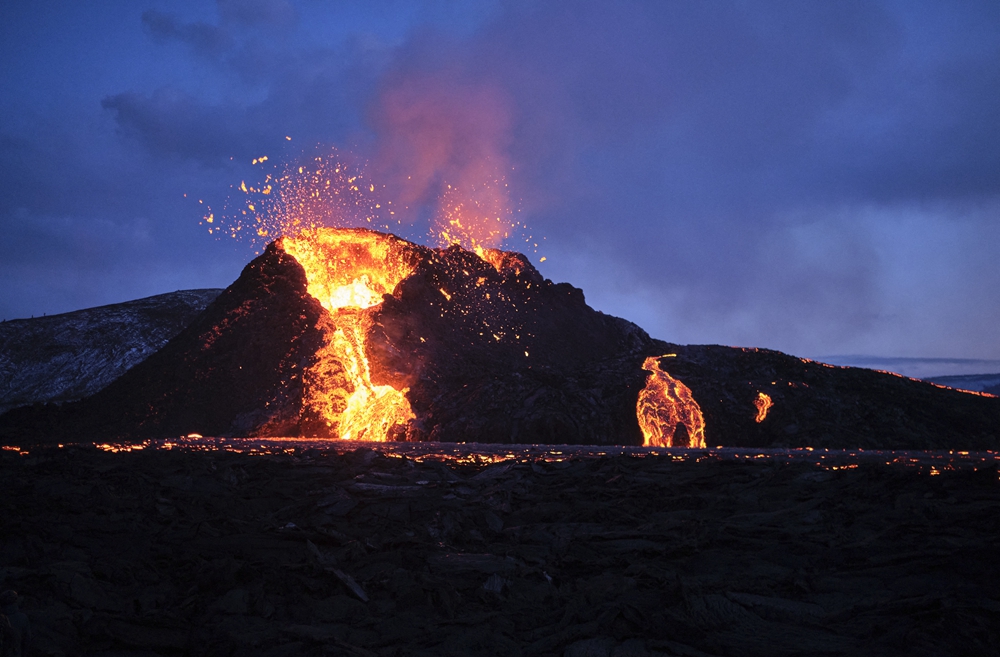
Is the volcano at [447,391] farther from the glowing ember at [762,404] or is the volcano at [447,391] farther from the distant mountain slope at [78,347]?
the distant mountain slope at [78,347]

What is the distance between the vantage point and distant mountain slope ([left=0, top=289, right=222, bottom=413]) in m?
51.0

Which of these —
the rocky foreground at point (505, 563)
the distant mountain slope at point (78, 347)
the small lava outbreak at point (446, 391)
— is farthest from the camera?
the distant mountain slope at point (78, 347)

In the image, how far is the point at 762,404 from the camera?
27812mm

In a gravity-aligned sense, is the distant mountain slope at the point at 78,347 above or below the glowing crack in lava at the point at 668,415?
above

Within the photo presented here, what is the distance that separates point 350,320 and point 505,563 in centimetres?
2678

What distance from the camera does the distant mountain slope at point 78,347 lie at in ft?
167

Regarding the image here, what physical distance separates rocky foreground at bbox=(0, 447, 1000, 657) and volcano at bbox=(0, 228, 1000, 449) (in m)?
15.5

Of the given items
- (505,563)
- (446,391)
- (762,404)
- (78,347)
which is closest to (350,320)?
(446,391)

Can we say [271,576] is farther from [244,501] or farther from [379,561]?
[244,501]

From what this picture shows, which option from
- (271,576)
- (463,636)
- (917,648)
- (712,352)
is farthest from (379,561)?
(712,352)

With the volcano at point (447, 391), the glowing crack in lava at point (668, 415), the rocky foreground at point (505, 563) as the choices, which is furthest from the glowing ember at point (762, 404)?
the rocky foreground at point (505, 563)

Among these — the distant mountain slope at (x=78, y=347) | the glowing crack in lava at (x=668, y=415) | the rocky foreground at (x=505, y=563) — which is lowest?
the rocky foreground at (x=505, y=563)

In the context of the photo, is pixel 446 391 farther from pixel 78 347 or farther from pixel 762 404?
pixel 78 347

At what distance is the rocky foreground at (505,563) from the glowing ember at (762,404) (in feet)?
53.1
